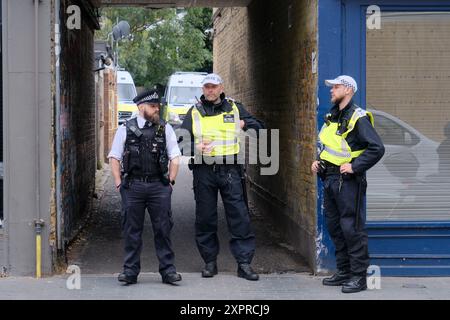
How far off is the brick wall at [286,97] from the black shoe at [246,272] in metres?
0.70

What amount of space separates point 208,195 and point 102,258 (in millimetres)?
1812

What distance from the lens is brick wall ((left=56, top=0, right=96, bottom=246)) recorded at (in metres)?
7.99

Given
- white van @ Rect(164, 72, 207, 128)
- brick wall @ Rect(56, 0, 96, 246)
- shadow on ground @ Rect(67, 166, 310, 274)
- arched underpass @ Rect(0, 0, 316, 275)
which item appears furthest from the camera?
white van @ Rect(164, 72, 207, 128)

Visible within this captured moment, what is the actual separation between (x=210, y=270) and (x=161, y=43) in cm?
2584

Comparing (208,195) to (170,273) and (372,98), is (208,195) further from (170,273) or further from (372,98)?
(372,98)

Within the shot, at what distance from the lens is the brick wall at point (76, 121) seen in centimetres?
799

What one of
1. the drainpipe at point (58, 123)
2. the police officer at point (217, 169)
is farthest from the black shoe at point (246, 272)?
the drainpipe at point (58, 123)

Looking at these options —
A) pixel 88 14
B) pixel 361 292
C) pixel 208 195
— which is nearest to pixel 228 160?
pixel 208 195

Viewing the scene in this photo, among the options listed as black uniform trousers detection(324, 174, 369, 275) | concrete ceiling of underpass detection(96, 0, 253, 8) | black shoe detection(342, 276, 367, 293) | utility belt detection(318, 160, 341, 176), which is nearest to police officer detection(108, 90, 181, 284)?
utility belt detection(318, 160, 341, 176)

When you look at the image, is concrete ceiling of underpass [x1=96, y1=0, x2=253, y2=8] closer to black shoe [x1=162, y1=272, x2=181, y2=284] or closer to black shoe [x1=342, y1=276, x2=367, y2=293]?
black shoe [x1=162, y1=272, x2=181, y2=284]

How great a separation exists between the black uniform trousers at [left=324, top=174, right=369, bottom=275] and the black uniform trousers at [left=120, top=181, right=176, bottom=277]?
1.54 m

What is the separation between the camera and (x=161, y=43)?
32.2m

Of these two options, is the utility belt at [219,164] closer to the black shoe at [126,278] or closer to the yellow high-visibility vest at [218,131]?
the yellow high-visibility vest at [218,131]

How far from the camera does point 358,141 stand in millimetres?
6500
